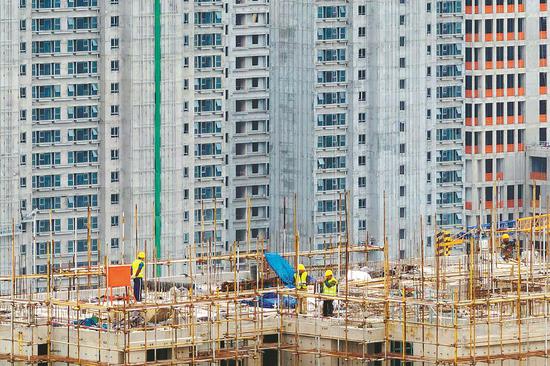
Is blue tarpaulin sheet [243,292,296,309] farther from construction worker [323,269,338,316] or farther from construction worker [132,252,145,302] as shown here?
construction worker [132,252,145,302]

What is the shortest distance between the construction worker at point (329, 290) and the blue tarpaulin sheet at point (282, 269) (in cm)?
386

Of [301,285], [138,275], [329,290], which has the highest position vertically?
[138,275]

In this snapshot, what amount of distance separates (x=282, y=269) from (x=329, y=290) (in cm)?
590

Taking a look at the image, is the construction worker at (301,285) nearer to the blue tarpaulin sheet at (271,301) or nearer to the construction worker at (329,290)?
the blue tarpaulin sheet at (271,301)

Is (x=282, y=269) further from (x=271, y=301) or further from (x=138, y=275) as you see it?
(x=138, y=275)

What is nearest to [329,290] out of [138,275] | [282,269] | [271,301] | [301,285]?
[301,285]

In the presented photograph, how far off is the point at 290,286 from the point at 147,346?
13962 mm

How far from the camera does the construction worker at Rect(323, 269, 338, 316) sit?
18650 cm

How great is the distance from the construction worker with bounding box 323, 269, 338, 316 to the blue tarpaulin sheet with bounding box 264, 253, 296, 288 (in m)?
3.86

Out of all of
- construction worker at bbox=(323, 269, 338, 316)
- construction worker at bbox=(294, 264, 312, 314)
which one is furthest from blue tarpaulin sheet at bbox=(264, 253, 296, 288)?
construction worker at bbox=(323, 269, 338, 316)

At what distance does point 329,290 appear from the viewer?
188250 millimetres

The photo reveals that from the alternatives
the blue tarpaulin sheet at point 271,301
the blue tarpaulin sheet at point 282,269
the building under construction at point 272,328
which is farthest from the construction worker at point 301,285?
the blue tarpaulin sheet at point 282,269

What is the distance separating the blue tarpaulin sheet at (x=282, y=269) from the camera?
19300 cm

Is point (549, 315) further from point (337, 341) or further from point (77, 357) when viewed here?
point (77, 357)
